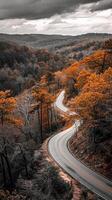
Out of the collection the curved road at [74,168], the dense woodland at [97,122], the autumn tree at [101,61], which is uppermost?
the autumn tree at [101,61]

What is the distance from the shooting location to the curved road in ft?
140

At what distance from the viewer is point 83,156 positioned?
55469mm

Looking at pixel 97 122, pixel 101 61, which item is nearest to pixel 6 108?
pixel 97 122

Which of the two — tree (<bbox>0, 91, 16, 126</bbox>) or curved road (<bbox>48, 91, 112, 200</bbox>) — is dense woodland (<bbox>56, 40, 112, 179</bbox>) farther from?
tree (<bbox>0, 91, 16, 126</bbox>)

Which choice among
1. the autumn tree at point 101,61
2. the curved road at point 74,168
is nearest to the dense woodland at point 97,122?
the curved road at point 74,168

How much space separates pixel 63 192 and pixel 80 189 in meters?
2.57

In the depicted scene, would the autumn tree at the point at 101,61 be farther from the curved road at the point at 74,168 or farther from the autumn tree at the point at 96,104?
the autumn tree at the point at 96,104

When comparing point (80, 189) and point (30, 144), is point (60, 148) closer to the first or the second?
point (30, 144)

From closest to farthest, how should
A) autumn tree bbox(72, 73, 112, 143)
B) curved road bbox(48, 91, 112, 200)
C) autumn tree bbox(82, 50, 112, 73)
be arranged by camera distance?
curved road bbox(48, 91, 112, 200) → autumn tree bbox(72, 73, 112, 143) → autumn tree bbox(82, 50, 112, 73)

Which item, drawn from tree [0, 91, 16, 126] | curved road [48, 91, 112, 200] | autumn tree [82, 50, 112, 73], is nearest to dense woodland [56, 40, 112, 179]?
curved road [48, 91, 112, 200]

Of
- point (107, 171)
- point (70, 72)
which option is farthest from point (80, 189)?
point (70, 72)

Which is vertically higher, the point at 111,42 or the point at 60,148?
the point at 111,42

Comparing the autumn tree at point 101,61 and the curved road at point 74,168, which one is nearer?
the curved road at point 74,168

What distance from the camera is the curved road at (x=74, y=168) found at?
140 feet
